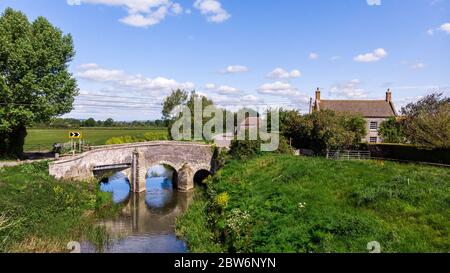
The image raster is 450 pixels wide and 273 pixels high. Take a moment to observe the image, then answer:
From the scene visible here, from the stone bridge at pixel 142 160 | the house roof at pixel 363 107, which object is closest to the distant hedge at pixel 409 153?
the house roof at pixel 363 107

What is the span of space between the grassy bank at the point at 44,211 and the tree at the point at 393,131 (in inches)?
1303

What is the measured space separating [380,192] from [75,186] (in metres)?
23.7

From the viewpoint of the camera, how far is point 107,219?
28.6 metres

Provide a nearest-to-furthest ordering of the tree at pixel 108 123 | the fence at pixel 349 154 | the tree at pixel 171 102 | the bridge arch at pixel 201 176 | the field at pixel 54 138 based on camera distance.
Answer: the fence at pixel 349 154 < the bridge arch at pixel 201 176 < the field at pixel 54 138 < the tree at pixel 171 102 < the tree at pixel 108 123

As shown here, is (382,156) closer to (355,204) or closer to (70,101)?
(355,204)

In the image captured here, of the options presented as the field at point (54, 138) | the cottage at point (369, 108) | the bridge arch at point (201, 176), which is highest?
the cottage at point (369, 108)

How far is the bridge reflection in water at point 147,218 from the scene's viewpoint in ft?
73.8

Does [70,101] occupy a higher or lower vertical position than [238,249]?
higher

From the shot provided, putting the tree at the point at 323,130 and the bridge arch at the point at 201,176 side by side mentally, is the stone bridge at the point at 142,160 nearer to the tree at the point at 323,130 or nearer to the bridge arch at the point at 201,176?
the bridge arch at the point at 201,176

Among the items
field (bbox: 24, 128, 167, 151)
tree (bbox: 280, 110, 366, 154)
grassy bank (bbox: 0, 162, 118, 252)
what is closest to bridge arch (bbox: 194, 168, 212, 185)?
tree (bbox: 280, 110, 366, 154)

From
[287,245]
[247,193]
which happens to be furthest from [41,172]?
[287,245]

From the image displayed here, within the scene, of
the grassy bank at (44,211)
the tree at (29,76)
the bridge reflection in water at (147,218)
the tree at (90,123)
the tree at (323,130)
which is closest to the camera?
the grassy bank at (44,211)

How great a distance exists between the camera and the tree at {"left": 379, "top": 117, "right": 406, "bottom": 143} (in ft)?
148

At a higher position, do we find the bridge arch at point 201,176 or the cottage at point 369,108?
the cottage at point 369,108
